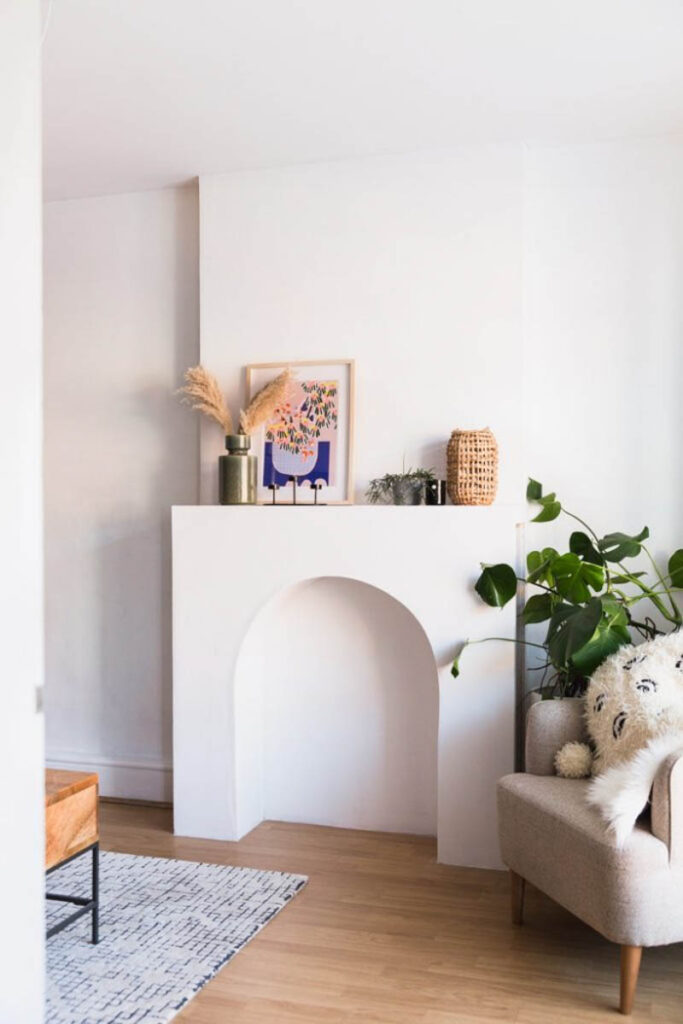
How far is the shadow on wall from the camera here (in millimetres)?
4184

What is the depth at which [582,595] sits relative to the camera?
359 cm

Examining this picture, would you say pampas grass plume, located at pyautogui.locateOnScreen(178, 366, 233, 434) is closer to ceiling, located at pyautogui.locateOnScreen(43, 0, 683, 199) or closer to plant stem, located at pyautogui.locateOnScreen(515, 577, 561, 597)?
ceiling, located at pyautogui.locateOnScreen(43, 0, 683, 199)

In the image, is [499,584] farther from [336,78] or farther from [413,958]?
[336,78]

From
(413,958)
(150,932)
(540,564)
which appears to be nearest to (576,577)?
(540,564)

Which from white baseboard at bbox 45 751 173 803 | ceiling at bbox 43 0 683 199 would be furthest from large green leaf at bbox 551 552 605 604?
white baseboard at bbox 45 751 173 803

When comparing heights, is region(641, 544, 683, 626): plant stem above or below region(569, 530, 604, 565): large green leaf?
below

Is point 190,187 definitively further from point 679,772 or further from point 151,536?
point 679,772

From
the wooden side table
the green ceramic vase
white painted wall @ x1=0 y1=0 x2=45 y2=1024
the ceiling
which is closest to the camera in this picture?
white painted wall @ x1=0 y1=0 x2=45 y2=1024

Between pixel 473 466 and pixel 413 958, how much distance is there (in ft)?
5.55

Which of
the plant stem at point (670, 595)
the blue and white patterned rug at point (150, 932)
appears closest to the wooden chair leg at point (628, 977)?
the blue and white patterned rug at point (150, 932)

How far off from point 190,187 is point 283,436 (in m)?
1.20

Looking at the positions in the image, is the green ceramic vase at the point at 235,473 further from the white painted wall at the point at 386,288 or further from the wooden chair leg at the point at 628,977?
the wooden chair leg at the point at 628,977

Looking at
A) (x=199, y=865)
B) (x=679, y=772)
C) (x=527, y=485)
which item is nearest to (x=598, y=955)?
(x=679, y=772)

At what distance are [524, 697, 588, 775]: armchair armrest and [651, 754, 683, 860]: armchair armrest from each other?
2.07 ft
